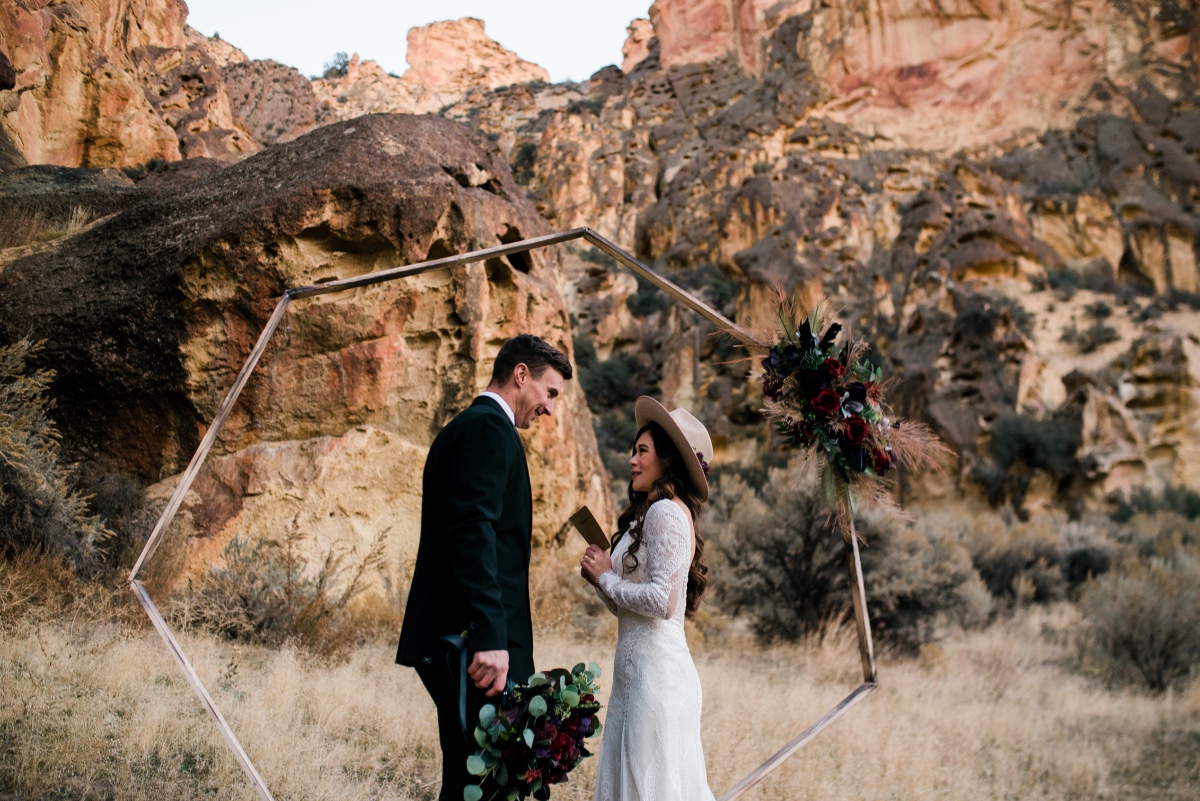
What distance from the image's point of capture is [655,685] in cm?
274

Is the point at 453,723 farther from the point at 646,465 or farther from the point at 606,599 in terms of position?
the point at 646,465

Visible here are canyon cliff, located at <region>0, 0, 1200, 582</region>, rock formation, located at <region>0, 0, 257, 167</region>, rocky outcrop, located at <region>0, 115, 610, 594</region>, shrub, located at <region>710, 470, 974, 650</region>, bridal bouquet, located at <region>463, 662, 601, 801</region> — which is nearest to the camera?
bridal bouquet, located at <region>463, 662, 601, 801</region>

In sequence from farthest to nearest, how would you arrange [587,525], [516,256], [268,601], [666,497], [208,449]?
[516,256] → [268,601] → [208,449] → [587,525] → [666,497]

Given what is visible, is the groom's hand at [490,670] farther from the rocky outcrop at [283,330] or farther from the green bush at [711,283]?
the green bush at [711,283]

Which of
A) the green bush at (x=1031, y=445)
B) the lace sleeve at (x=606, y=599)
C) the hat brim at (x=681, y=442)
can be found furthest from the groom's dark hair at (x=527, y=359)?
the green bush at (x=1031, y=445)

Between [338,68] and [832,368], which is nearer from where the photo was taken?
[832,368]

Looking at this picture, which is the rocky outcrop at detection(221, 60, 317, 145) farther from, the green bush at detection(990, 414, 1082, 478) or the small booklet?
the small booklet

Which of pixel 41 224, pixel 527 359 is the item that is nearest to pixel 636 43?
pixel 41 224

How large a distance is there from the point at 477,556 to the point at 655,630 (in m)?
0.75

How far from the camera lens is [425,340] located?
721 centimetres

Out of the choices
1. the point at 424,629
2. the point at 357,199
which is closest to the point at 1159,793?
the point at 424,629

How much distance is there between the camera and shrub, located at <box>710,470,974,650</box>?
846 centimetres

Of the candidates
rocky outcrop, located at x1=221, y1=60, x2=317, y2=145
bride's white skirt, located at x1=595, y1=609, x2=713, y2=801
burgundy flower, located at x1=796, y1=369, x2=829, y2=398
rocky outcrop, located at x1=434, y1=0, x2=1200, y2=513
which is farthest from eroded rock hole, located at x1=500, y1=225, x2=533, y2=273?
rocky outcrop, located at x1=221, y1=60, x2=317, y2=145

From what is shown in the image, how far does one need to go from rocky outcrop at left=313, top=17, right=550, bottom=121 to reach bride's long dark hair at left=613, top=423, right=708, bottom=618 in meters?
55.6
